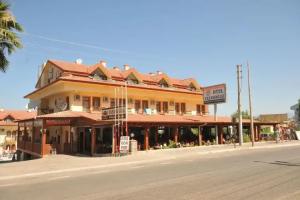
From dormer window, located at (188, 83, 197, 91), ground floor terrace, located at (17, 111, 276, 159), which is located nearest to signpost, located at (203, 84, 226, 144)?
ground floor terrace, located at (17, 111, 276, 159)

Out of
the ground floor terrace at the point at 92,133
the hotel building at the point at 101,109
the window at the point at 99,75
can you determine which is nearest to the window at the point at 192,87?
the hotel building at the point at 101,109

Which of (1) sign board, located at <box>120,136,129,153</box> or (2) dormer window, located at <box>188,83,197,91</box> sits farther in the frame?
(2) dormer window, located at <box>188,83,197,91</box>

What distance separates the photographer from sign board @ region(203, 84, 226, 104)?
37.2m

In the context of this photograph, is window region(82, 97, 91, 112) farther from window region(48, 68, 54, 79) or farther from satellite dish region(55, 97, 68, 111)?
window region(48, 68, 54, 79)

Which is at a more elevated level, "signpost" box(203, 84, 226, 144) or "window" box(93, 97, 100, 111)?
"signpost" box(203, 84, 226, 144)

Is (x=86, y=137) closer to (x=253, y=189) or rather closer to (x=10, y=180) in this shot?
(x=10, y=180)

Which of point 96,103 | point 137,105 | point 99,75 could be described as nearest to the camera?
point 96,103

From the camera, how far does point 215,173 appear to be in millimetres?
13203

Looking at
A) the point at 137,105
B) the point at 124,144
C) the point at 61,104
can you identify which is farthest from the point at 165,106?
the point at 124,144

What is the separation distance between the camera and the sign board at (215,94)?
3716 cm

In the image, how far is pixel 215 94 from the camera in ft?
124

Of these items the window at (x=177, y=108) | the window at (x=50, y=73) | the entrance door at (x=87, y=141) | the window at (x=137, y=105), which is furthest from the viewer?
the window at (x=177, y=108)

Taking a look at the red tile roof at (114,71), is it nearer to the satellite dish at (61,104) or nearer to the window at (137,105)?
the satellite dish at (61,104)

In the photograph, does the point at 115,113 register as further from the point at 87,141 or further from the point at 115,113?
the point at 87,141
